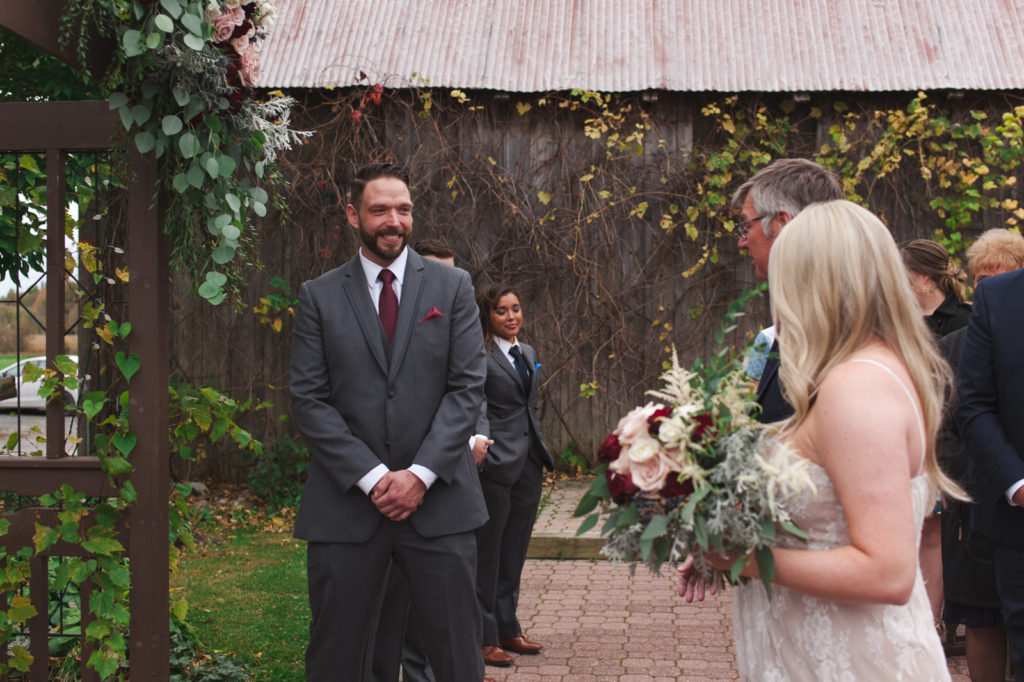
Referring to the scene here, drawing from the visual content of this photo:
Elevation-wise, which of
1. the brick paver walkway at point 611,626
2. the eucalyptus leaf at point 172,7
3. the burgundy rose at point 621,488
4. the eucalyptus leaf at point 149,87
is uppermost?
the eucalyptus leaf at point 172,7

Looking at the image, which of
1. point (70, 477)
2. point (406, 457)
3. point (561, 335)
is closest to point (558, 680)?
point (406, 457)

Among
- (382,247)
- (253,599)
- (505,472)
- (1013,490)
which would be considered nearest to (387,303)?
(382,247)

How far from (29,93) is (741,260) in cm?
644

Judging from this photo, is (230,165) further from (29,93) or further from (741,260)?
(741,260)

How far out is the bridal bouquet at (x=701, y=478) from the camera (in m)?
2.02

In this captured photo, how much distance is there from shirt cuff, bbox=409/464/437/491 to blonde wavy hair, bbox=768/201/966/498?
1709 millimetres

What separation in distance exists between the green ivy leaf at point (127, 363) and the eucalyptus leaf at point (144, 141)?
77 cm

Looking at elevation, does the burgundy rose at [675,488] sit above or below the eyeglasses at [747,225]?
below

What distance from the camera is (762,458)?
2037 mm

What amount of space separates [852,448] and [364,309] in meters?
2.20

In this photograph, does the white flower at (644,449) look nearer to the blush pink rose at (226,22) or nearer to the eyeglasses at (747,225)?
the eyeglasses at (747,225)

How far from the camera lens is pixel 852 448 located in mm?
2002

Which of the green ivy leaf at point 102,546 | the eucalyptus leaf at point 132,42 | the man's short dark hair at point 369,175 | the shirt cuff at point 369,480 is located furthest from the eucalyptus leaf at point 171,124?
the green ivy leaf at point 102,546

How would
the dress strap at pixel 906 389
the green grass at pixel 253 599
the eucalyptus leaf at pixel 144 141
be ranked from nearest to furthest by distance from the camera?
1. the dress strap at pixel 906 389
2. the eucalyptus leaf at pixel 144 141
3. the green grass at pixel 253 599
